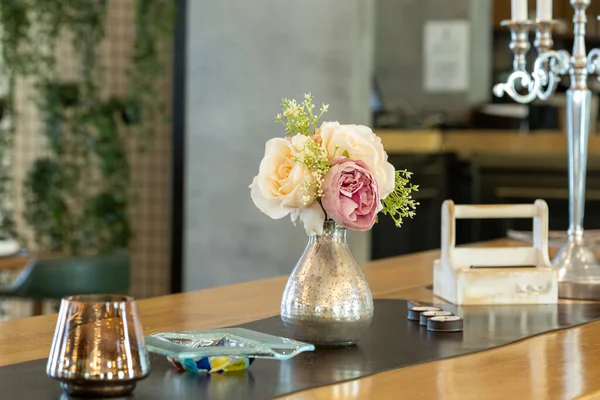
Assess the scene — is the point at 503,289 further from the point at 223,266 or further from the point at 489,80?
the point at 489,80

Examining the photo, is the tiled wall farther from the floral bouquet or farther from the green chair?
the floral bouquet

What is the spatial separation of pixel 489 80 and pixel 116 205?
325 cm

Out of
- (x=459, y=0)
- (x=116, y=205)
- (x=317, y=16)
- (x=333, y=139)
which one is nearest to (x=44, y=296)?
(x=116, y=205)

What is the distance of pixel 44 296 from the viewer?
3.51 meters

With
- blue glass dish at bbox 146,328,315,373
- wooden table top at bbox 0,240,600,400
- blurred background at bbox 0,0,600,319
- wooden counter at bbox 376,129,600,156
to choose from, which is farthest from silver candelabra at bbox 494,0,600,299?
wooden counter at bbox 376,129,600,156

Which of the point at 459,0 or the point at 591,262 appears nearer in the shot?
the point at 591,262

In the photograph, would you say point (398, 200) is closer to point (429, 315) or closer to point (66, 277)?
point (429, 315)

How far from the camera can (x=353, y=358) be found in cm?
134

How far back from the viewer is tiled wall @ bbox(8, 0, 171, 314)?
5.82m

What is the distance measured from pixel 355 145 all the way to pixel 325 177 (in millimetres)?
57

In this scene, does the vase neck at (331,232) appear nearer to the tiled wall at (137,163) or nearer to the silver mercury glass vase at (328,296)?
the silver mercury glass vase at (328,296)

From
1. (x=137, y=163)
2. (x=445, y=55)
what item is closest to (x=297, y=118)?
(x=137, y=163)

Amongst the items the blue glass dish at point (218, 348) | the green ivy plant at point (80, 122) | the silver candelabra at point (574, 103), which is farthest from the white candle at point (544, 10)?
the green ivy plant at point (80, 122)

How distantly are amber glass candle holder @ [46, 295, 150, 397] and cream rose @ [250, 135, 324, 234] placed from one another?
0.34m
